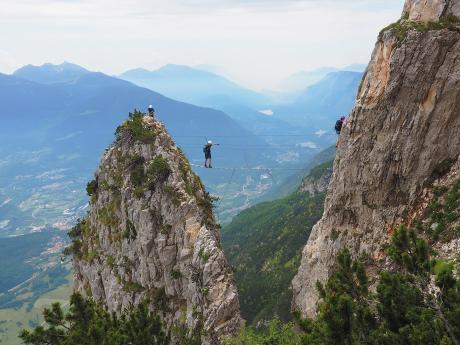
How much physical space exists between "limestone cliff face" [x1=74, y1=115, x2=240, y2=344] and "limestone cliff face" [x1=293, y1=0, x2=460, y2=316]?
7282 millimetres

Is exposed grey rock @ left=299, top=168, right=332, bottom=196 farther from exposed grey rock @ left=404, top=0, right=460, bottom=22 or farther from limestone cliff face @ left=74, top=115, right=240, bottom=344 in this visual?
exposed grey rock @ left=404, top=0, right=460, bottom=22

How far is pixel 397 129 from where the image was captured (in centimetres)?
2966

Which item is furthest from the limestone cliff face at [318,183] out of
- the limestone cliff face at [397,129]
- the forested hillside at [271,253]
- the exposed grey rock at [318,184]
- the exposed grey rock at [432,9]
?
the exposed grey rock at [432,9]

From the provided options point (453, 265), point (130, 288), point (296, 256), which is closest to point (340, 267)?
point (453, 265)

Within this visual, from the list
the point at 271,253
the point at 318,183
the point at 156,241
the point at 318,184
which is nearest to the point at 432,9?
the point at 156,241

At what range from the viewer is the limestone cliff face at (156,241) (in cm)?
3444

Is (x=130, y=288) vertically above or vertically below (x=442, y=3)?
below

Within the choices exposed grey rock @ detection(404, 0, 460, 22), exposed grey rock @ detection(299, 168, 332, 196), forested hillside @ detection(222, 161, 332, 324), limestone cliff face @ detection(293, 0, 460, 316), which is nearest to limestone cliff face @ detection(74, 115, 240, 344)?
limestone cliff face @ detection(293, 0, 460, 316)

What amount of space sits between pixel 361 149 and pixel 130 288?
24245mm

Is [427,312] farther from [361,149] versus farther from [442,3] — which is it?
[442,3]

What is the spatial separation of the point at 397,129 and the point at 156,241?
22277mm

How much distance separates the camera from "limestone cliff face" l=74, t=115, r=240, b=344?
34438mm

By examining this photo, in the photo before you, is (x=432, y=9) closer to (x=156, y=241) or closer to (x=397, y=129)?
(x=397, y=129)

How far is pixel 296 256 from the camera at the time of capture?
Answer: 388 feet
